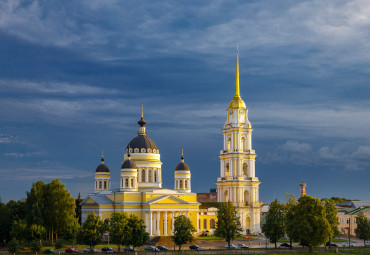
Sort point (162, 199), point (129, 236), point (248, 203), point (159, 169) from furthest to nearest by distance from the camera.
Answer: point (248, 203) → point (159, 169) → point (162, 199) → point (129, 236)

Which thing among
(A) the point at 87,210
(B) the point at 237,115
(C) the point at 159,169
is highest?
(B) the point at 237,115

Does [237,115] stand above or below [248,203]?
above

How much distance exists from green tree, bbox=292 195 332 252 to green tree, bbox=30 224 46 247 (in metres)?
30.4

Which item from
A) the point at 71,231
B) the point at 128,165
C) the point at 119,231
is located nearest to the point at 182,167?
the point at 128,165

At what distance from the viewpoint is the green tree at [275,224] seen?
66.4 m

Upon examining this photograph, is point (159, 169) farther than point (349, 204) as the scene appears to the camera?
No

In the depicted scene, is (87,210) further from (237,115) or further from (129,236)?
(237,115)

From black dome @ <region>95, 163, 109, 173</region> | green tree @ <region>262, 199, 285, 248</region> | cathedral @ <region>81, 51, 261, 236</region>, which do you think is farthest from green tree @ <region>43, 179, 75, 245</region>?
green tree @ <region>262, 199, 285, 248</region>

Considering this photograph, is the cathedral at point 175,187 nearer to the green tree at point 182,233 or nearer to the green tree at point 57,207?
the green tree at point 57,207

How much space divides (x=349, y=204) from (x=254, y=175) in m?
29.9

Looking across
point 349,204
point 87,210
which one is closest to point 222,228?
point 87,210

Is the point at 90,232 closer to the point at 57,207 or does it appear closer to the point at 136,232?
the point at 136,232

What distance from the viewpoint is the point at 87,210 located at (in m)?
75.7

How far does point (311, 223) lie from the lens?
202 ft
